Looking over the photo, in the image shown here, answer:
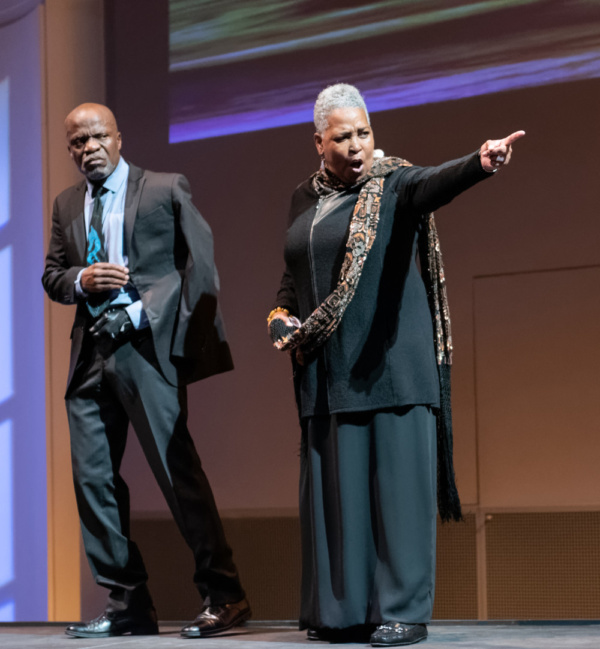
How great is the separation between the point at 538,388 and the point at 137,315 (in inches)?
71.7

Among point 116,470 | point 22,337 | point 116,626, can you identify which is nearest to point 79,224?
point 116,470

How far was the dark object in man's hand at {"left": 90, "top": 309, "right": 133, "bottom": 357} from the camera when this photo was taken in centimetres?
279

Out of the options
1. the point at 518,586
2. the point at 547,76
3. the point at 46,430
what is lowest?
the point at 518,586

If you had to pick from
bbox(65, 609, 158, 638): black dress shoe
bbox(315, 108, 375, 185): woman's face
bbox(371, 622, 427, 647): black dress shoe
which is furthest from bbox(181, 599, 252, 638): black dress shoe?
bbox(315, 108, 375, 185): woman's face

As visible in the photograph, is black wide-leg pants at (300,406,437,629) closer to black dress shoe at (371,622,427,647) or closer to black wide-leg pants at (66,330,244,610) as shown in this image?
black dress shoe at (371,622,427,647)

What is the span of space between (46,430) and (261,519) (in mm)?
1045

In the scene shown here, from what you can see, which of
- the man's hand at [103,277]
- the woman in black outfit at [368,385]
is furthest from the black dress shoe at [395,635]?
the man's hand at [103,277]

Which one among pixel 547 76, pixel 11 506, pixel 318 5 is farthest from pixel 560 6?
pixel 11 506

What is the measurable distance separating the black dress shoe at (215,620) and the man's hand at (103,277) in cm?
91

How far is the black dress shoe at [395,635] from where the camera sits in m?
2.29

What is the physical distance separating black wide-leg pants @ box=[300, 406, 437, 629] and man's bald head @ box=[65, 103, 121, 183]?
1.04 m

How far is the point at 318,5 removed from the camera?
14.0 ft

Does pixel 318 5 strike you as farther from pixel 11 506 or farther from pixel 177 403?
pixel 11 506

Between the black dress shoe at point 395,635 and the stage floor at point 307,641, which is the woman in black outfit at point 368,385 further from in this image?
the stage floor at point 307,641
